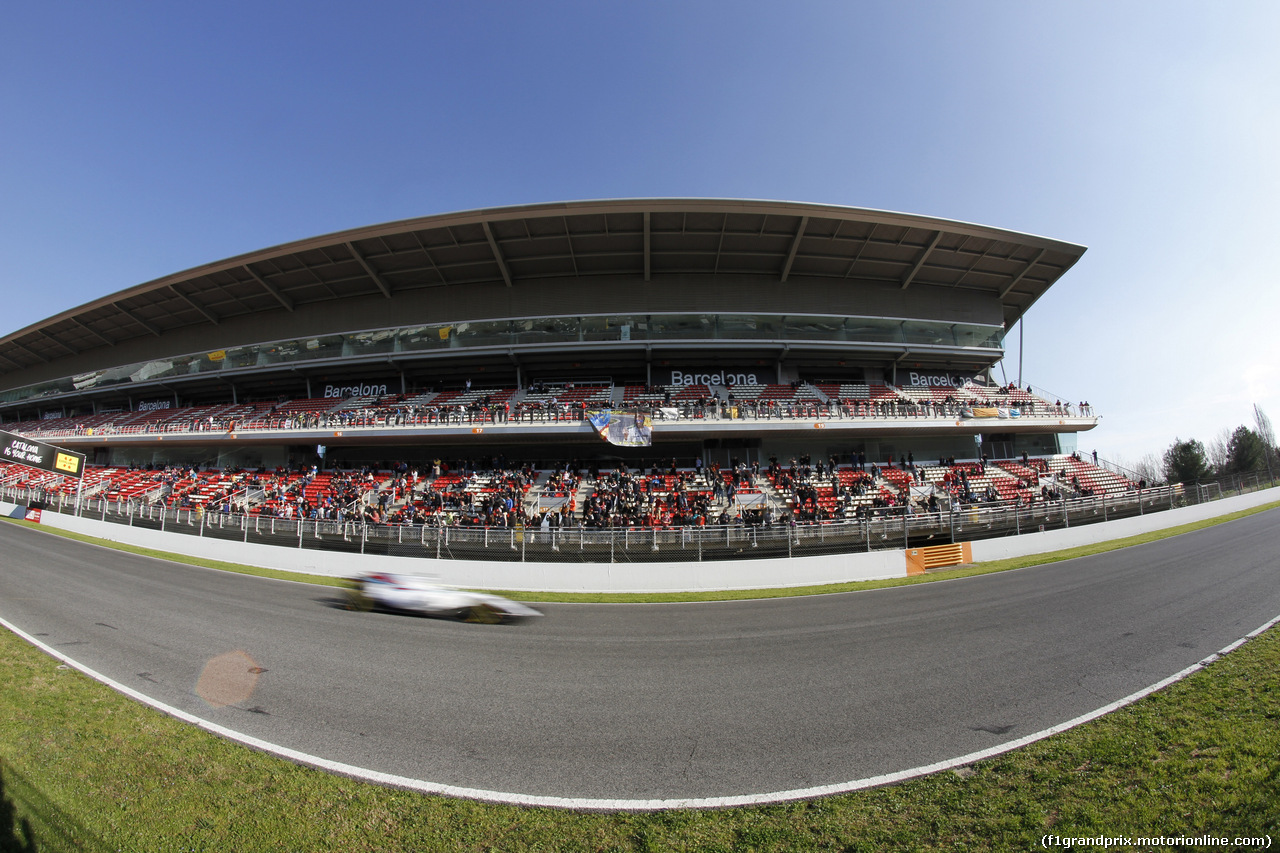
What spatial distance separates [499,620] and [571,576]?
362 centimetres

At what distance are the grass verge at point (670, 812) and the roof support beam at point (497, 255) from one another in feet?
79.9

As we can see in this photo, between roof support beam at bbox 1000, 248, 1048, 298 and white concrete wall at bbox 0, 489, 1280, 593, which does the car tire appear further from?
roof support beam at bbox 1000, 248, 1048, 298

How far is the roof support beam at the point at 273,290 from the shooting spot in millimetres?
29547

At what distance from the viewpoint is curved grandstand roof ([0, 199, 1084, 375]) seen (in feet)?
80.4

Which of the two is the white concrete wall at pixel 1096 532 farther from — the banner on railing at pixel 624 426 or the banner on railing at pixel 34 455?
the banner on railing at pixel 34 455

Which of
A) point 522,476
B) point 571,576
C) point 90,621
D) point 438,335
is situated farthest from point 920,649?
point 438,335

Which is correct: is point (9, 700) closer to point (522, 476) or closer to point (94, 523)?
point (522, 476)

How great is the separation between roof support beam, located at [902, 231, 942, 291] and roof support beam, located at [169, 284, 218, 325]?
48.2 meters

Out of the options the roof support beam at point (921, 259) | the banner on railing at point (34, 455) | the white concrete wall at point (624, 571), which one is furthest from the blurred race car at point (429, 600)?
the roof support beam at point (921, 259)

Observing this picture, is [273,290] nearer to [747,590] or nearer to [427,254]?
[427,254]

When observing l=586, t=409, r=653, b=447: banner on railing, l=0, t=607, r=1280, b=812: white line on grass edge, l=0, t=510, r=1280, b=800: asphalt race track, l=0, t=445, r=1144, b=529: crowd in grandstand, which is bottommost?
l=0, t=510, r=1280, b=800: asphalt race track

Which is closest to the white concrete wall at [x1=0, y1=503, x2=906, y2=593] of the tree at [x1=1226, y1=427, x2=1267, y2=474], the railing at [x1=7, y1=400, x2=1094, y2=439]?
the railing at [x1=7, y1=400, x2=1094, y2=439]

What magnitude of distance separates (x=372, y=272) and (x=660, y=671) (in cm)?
2976

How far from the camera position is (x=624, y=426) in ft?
70.9
